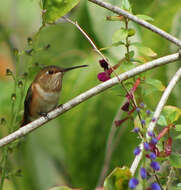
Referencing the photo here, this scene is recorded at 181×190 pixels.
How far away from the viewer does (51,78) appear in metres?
3.45

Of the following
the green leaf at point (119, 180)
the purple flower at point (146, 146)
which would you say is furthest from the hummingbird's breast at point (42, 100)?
the purple flower at point (146, 146)

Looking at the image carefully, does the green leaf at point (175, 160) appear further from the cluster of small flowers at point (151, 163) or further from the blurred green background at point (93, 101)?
the blurred green background at point (93, 101)

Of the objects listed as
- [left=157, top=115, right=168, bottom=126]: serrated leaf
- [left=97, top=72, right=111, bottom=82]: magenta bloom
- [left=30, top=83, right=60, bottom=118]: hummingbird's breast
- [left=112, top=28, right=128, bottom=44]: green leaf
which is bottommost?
[left=157, top=115, right=168, bottom=126]: serrated leaf

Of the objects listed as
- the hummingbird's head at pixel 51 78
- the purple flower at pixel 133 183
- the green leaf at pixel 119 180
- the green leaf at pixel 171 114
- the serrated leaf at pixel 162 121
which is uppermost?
the hummingbird's head at pixel 51 78

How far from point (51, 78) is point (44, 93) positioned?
0.34 feet

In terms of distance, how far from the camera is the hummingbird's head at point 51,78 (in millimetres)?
3373

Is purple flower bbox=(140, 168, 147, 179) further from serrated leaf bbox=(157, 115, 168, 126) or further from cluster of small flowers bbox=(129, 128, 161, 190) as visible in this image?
serrated leaf bbox=(157, 115, 168, 126)

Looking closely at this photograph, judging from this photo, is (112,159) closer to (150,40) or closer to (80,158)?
(80,158)

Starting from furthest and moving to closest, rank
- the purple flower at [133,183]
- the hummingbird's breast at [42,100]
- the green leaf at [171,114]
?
the hummingbird's breast at [42,100] < the green leaf at [171,114] < the purple flower at [133,183]

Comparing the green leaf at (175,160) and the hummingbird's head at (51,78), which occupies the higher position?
the hummingbird's head at (51,78)

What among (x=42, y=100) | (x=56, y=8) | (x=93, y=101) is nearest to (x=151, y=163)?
(x=56, y=8)

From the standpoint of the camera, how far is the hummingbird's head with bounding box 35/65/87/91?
3373 mm

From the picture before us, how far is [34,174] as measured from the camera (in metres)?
4.23

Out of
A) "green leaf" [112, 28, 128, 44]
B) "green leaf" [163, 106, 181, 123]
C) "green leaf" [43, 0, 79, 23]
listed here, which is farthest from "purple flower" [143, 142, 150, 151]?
"green leaf" [43, 0, 79, 23]
